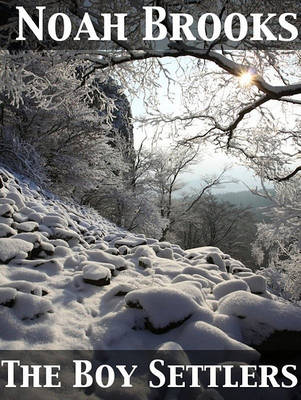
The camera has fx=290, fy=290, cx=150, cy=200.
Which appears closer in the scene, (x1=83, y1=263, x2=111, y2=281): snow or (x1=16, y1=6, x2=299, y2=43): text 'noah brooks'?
(x1=83, y1=263, x2=111, y2=281): snow

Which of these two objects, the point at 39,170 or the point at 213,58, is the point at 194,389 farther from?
the point at 39,170

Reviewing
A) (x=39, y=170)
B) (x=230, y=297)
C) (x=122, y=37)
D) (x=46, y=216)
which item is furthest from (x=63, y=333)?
(x=39, y=170)

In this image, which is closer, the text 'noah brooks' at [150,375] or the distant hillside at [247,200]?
the text 'noah brooks' at [150,375]

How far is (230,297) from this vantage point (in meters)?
2.41

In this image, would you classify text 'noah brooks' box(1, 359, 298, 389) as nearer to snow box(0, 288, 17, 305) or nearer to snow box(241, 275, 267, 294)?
snow box(0, 288, 17, 305)

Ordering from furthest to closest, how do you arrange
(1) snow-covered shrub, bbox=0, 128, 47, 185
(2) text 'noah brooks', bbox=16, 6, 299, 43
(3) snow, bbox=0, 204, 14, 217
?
(1) snow-covered shrub, bbox=0, 128, 47, 185 → (3) snow, bbox=0, 204, 14, 217 → (2) text 'noah brooks', bbox=16, 6, 299, 43

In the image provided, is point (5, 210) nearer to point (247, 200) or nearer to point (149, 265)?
point (149, 265)

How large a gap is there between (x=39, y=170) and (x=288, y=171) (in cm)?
684

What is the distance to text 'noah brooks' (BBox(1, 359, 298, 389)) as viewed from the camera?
156 cm

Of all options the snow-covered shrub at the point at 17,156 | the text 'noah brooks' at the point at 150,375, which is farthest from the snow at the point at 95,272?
the snow-covered shrub at the point at 17,156

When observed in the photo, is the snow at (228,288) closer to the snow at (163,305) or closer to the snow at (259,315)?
the snow at (259,315)

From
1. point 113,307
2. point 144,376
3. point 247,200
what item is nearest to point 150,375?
point 144,376

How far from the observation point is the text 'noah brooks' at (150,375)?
1556 mm

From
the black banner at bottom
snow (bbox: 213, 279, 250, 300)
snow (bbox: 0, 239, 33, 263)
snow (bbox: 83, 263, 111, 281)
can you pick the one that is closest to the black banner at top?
snow (bbox: 0, 239, 33, 263)
